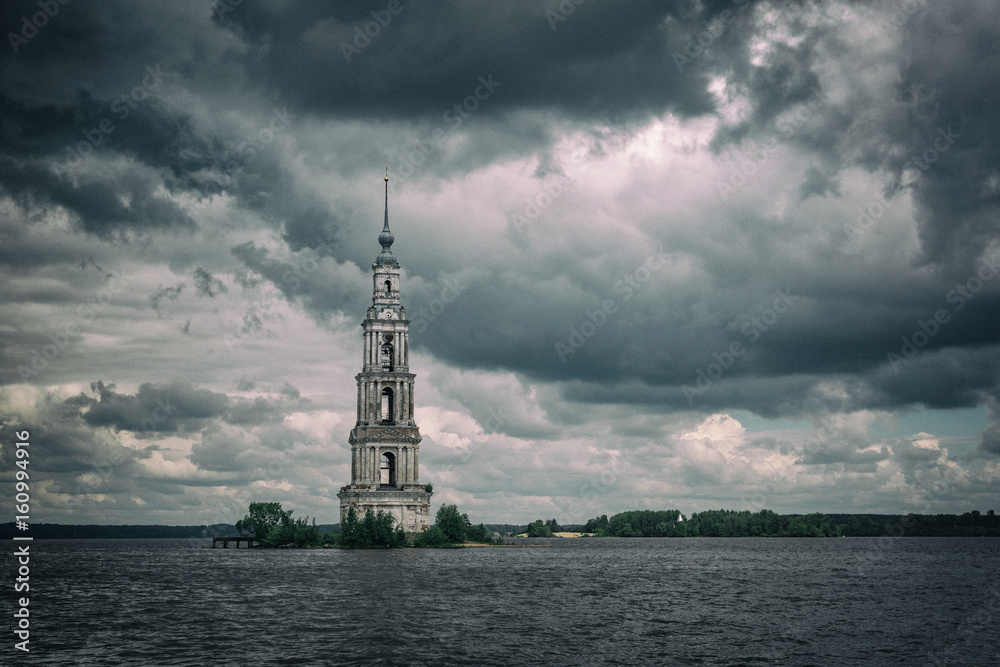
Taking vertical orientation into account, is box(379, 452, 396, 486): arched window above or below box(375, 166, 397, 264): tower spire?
below

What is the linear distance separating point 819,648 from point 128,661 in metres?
36.9

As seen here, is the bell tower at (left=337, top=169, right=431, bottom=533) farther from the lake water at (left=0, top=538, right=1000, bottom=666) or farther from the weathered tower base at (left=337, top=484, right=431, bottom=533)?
the lake water at (left=0, top=538, right=1000, bottom=666)

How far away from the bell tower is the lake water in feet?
200

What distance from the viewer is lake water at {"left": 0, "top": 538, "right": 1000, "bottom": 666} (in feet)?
157

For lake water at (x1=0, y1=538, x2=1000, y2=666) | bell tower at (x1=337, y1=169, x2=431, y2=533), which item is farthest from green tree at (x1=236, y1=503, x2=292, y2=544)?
lake water at (x1=0, y1=538, x2=1000, y2=666)

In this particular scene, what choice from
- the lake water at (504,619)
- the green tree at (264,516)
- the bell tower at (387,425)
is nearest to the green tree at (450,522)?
the bell tower at (387,425)

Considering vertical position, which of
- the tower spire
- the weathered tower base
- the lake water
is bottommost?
the lake water

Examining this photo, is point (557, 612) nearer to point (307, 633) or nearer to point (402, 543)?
point (307, 633)

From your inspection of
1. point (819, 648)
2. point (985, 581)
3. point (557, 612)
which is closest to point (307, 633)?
point (557, 612)

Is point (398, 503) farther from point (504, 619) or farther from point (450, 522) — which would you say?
point (504, 619)

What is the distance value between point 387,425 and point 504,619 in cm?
11699

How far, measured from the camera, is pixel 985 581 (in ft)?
339

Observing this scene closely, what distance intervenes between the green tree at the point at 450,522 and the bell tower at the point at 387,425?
478cm

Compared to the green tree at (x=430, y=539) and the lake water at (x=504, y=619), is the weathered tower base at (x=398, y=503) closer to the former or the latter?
the green tree at (x=430, y=539)
